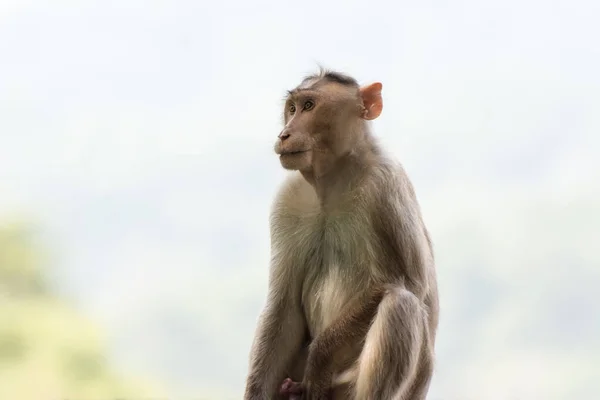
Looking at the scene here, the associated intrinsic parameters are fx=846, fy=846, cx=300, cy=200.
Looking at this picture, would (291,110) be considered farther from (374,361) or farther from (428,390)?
(428,390)

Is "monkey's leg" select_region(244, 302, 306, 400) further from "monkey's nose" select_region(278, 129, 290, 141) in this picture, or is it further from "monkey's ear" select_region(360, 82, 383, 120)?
"monkey's ear" select_region(360, 82, 383, 120)

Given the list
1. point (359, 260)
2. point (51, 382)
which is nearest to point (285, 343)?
point (359, 260)

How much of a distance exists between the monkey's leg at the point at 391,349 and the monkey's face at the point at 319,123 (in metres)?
0.54

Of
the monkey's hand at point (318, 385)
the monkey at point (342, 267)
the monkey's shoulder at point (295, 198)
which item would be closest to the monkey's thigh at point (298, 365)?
the monkey at point (342, 267)

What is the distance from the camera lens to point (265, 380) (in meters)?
3.15

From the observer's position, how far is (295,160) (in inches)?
112

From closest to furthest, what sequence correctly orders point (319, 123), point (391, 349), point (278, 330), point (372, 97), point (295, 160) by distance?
point (391, 349)
point (295, 160)
point (319, 123)
point (372, 97)
point (278, 330)

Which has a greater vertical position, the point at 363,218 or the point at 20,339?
the point at 363,218

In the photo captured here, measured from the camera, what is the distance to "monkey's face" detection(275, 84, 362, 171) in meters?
2.88

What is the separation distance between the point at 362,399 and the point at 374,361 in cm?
13

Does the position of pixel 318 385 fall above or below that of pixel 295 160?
below

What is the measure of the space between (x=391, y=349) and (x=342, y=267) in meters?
0.41

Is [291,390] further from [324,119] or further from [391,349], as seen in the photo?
[324,119]

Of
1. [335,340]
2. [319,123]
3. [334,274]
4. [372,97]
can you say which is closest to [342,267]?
[334,274]
